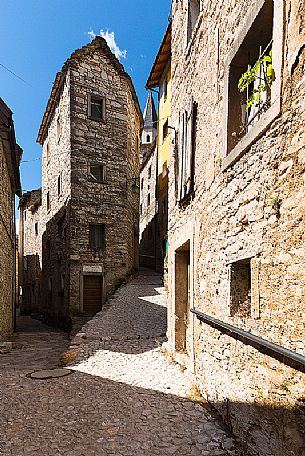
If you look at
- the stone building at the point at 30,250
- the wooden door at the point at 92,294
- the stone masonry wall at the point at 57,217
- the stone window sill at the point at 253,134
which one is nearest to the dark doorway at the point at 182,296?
the stone window sill at the point at 253,134

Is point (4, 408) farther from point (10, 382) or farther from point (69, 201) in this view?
point (69, 201)

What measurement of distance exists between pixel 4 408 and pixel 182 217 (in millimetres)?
3865

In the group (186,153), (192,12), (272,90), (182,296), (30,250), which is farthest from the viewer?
(30,250)

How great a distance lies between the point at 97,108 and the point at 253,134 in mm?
12030

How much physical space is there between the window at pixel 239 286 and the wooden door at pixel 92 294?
9.97 meters

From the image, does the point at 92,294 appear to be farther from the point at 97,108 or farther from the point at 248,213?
the point at 248,213

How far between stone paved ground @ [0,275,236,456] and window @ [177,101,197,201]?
300 centimetres

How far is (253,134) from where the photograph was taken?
2896 mm

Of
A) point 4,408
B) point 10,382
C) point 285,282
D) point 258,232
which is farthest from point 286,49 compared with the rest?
point 10,382

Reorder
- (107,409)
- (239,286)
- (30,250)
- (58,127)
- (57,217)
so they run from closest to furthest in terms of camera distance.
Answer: (239,286)
(107,409)
(57,217)
(58,127)
(30,250)

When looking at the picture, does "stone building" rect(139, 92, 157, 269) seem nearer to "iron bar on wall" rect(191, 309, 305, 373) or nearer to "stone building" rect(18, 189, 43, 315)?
"stone building" rect(18, 189, 43, 315)

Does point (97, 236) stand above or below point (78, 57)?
below

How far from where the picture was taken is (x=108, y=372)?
5520 millimetres

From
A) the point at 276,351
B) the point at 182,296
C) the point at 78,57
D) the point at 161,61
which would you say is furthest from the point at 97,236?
the point at 276,351
